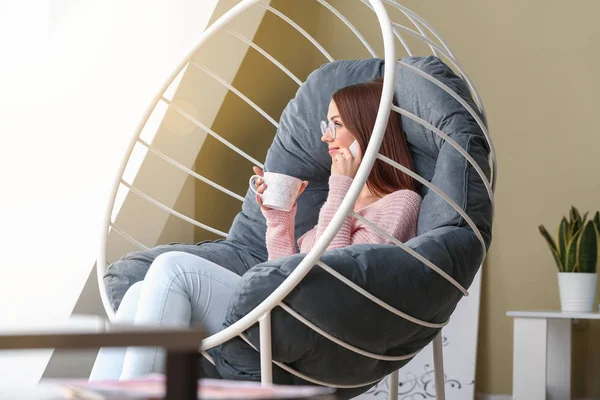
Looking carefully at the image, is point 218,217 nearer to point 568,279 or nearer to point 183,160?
point 183,160

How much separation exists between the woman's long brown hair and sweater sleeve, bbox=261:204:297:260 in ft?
0.73

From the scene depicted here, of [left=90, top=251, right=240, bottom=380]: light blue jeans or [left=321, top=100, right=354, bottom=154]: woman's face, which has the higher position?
[left=321, top=100, right=354, bottom=154]: woman's face

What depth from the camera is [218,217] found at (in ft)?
9.40

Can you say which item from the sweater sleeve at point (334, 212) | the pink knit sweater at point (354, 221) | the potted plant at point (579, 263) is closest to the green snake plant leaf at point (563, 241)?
the potted plant at point (579, 263)

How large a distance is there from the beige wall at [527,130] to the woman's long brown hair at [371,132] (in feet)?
3.59

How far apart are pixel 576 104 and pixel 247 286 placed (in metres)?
1.98

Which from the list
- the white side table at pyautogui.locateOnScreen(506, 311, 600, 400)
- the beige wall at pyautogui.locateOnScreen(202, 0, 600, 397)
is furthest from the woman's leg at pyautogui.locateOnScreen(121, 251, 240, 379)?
the beige wall at pyautogui.locateOnScreen(202, 0, 600, 397)

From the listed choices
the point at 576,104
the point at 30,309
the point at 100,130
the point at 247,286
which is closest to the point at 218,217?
the point at 100,130

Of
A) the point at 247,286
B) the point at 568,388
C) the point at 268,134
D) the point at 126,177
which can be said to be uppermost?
the point at 268,134

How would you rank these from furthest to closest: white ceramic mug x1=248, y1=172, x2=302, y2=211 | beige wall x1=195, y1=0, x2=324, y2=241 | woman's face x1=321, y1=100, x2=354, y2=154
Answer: beige wall x1=195, y1=0, x2=324, y2=241 < woman's face x1=321, y1=100, x2=354, y2=154 < white ceramic mug x1=248, y1=172, x2=302, y2=211

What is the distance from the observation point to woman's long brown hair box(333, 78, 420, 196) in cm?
175

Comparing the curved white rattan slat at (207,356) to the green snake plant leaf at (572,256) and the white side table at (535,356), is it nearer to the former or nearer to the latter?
the white side table at (535,356)

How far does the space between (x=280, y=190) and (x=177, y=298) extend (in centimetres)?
31

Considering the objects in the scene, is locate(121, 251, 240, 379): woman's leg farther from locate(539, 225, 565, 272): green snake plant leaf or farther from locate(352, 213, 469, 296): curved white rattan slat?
locate(539, 225, 565, 272): green snake plant leaf
